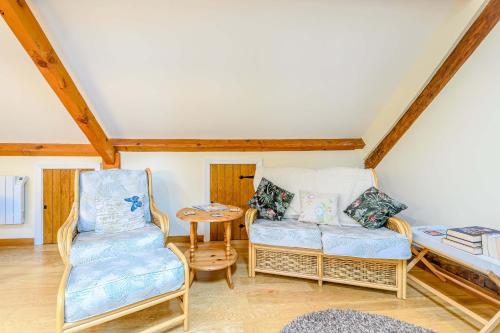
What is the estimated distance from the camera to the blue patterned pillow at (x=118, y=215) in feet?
8.08

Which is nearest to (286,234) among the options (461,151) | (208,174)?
(208,174)

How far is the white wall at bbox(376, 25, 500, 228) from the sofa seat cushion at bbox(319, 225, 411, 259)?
60 centimetres

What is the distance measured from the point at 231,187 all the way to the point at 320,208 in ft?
4.24

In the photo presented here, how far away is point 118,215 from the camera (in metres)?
2.52

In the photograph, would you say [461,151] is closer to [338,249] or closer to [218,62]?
[338,249]

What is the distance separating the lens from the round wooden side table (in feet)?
7.81

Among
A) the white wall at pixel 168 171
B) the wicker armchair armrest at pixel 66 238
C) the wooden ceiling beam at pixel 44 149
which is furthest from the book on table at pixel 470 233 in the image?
the wooden ceiling beam at pixel 44 149

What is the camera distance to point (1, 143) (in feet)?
10.7

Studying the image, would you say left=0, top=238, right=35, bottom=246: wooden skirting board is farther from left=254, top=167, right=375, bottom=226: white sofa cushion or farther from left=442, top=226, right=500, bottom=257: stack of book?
left=442, top=226, right=500, bottom=257: stack of book

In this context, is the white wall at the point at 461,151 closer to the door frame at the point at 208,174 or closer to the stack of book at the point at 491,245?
the stack of book at the point at 491,245

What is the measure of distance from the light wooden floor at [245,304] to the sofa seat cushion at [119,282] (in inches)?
14.7

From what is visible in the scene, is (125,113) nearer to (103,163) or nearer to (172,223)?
(103,163)

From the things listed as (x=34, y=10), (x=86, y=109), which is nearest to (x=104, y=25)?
(x=34, y=10)

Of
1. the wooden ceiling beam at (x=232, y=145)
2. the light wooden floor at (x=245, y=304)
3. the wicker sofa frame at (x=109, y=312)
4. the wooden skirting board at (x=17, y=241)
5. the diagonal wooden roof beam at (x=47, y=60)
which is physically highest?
the diagonal wooden roof beam at (x=47, y=60)
